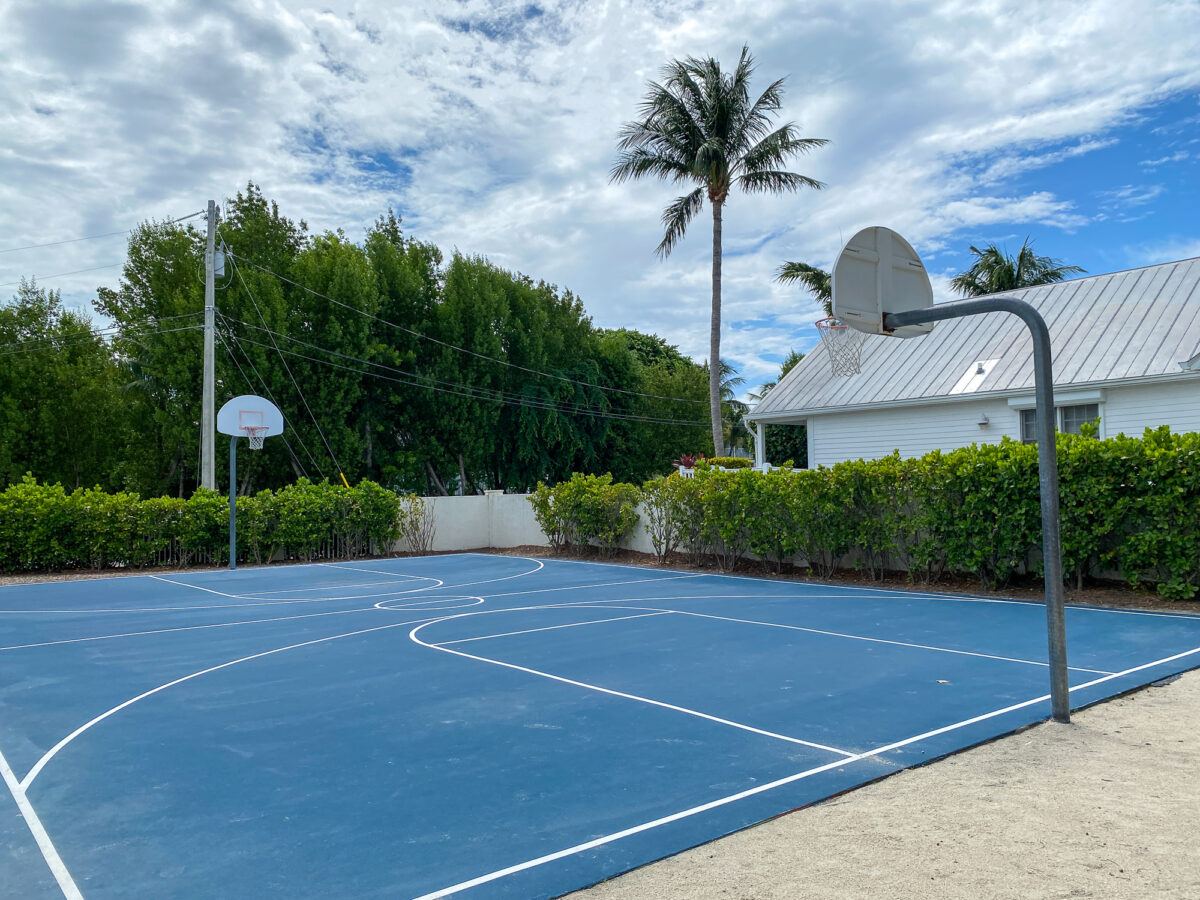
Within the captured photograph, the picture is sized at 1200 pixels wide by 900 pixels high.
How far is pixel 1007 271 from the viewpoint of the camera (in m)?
31.3

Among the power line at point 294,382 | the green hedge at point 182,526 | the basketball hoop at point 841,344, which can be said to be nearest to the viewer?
the basketball hoop at point 841,344

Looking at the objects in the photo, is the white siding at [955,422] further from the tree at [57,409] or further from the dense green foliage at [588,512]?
the tree at [57,409]

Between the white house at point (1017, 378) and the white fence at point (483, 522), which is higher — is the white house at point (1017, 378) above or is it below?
above

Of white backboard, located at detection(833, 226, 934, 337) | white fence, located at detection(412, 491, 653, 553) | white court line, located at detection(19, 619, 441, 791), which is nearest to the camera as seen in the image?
white court line, located at detection(19, 619, 441, 791)

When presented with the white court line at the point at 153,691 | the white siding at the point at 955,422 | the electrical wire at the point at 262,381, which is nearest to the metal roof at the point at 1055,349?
the white siding at the point at 955,422

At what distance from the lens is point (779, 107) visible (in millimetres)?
24688

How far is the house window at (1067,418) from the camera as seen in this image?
55.3 feet

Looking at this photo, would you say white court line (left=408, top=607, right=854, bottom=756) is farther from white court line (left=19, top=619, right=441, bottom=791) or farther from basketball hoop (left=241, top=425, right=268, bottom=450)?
basketball hoop (left=241, top=425, right=268, bottom=450)

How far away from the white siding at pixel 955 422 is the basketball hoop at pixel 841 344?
776 cm

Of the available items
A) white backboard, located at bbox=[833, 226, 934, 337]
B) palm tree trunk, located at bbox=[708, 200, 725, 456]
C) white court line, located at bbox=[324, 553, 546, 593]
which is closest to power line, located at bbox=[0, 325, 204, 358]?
white court line, located at bbox=[324, 553, 546, 593]

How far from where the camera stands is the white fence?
2462 centimetres

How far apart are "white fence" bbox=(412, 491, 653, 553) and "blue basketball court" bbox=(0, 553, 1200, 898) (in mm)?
12358

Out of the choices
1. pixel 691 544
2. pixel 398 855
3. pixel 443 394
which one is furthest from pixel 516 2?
pixel 443 394

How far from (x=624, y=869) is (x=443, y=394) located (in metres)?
29.3
